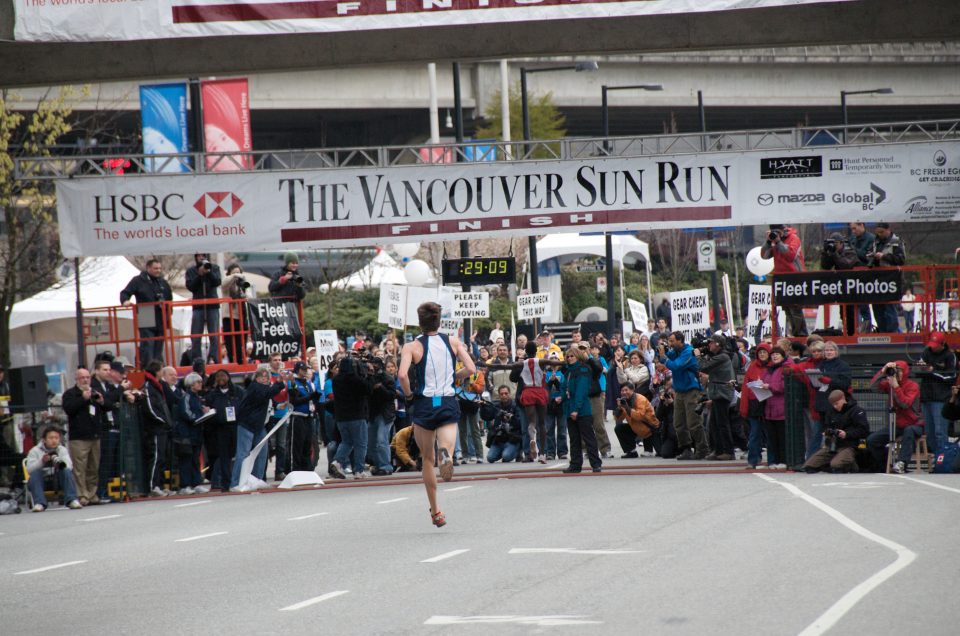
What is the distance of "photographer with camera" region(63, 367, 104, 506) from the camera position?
18141 millimetres

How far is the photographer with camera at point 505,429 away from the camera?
2233 cm

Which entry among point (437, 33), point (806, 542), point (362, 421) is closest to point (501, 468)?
→ point (362, 421)

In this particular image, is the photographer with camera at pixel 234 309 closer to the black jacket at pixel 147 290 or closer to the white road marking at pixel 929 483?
the black jacket at pixel 147 290

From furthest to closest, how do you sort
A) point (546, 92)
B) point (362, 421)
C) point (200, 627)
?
point (546, 92)
point (362, 421)
point (200, 627)

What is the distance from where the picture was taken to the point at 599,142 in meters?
22.4

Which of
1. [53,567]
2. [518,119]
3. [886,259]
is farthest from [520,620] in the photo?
[518,119]

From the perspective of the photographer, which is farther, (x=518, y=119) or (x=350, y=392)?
(x=518, y=119)

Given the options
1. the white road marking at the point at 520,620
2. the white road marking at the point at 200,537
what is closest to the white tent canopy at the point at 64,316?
the white road marking at the point at 200,537

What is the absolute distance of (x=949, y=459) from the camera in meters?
17.3

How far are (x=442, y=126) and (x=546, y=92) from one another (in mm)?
4662

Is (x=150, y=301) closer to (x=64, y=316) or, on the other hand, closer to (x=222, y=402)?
(x=222, y=402)

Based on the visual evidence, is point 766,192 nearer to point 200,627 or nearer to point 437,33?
point 437,33

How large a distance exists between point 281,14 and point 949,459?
9994 millimetres

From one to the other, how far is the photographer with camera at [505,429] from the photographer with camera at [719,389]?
10.8ft
